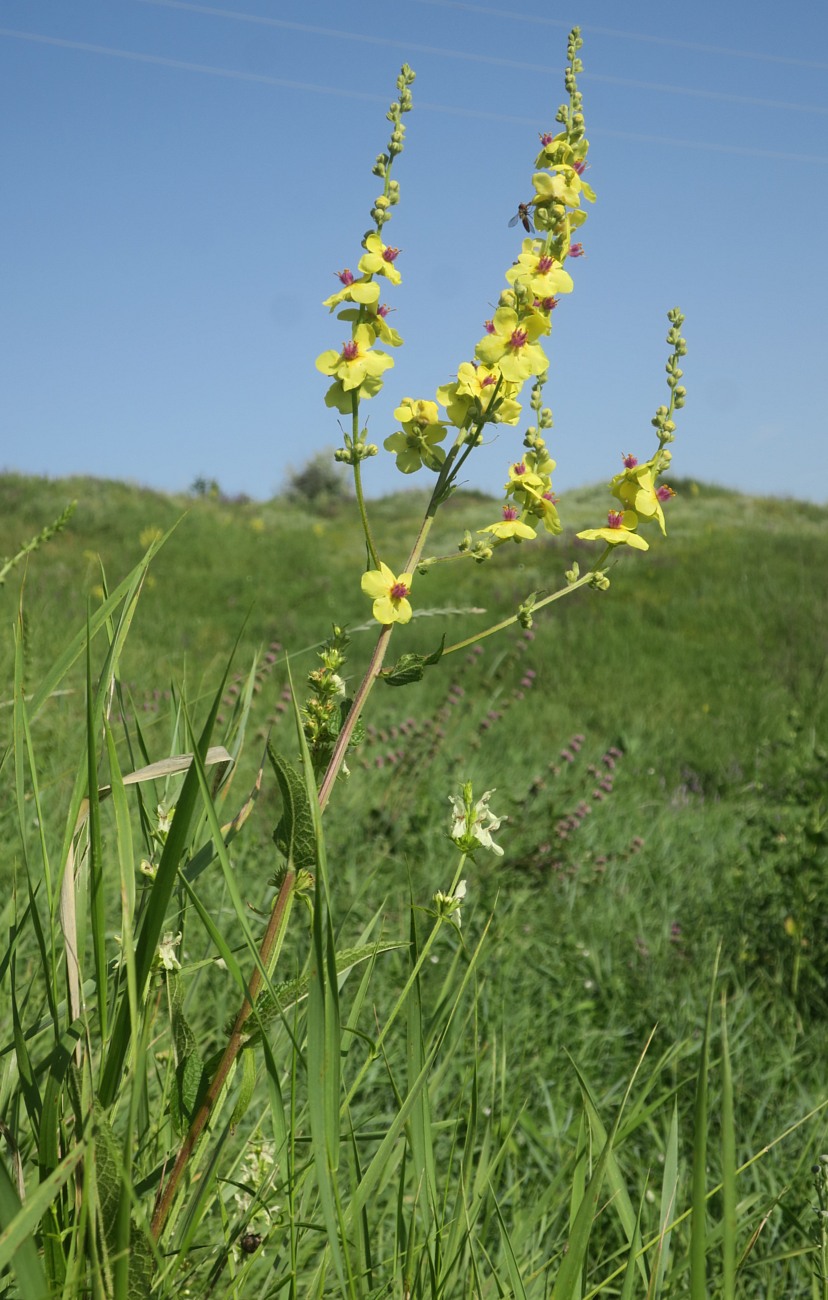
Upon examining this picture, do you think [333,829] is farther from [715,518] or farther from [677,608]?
[715,518]

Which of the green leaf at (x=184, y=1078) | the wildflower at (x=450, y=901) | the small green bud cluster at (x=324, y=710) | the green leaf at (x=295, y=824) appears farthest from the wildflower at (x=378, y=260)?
the green leaf at (x=184, y=1078)

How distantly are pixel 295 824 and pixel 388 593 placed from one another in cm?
25

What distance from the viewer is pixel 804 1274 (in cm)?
156

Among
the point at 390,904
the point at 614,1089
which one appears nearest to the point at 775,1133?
the point at 614,1089

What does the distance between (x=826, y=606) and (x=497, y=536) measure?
9.51 m

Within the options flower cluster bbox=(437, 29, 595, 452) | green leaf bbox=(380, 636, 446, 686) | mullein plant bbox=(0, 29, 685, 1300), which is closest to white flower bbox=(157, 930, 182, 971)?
mullein plant bbox=(0, 29, 685, 1300)

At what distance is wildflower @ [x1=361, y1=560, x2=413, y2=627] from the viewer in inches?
35.4

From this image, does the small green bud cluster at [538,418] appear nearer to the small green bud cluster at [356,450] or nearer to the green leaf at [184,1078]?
the small green bud cluster at [356,450]

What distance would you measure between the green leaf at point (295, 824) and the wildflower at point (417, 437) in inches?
14.7

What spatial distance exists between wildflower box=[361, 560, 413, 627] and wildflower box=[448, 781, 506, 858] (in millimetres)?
183

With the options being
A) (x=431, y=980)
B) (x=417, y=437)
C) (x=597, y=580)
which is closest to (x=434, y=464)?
(x=417, y=437)

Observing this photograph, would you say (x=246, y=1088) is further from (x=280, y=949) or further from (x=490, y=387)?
(x=490, y=387)

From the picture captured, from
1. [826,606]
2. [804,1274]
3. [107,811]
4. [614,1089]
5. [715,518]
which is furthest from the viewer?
[715,518]

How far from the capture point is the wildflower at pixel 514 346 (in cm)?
95
